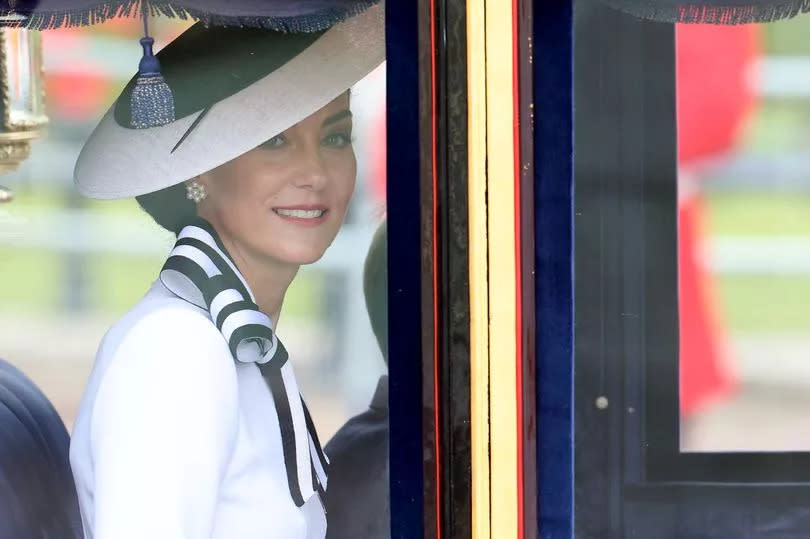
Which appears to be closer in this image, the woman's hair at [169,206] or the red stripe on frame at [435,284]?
the red stripe on frame at [435,284]

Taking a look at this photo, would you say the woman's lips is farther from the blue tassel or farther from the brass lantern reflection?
the brass lantern reflection

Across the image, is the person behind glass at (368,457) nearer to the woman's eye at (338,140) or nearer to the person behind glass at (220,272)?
the person behind glass at (220,272)

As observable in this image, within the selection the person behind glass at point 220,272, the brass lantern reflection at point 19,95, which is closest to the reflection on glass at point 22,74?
the brass lantern reflection at point 19,95

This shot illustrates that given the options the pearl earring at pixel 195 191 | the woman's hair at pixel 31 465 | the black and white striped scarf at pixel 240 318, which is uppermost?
the pearl earring at pixel 195 191

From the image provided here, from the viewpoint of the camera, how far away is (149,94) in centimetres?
161

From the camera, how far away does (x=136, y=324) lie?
64.7 inches

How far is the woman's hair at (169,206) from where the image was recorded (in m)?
1.64

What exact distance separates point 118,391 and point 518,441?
62cm

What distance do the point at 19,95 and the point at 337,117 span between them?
50cm

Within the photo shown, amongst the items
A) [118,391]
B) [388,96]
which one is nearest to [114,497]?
[118,391]

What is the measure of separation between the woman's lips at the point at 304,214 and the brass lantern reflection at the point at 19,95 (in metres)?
0.41

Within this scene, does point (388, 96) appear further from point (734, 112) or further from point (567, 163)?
point (734, 112)

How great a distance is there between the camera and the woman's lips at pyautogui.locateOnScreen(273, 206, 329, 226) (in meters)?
1.63

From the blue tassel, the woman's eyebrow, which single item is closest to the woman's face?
the woman's eyebrow
